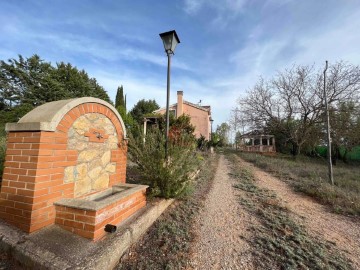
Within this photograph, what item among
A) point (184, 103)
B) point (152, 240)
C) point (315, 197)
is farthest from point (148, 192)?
point (184, 103)

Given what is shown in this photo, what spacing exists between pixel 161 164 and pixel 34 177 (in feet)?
6.96

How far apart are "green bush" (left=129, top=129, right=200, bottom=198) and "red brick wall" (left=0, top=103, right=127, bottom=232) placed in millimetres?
1650

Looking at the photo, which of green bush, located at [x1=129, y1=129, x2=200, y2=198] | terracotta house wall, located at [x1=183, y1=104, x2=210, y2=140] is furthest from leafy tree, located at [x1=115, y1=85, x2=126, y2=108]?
green bush, located at [x1=129, y1=129, x2=200, y2=198]

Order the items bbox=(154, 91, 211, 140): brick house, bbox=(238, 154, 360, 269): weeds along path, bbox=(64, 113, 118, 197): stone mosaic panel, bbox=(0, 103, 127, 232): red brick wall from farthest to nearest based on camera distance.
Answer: bbox=(154, 91, 211, 140): brick house → bbox=(238, 154, 360, 269): weeds along path → bbox=(64, 113, 118, 197): stone mosaic panel → bbox=(0, 103, 127, 232): red brick wall

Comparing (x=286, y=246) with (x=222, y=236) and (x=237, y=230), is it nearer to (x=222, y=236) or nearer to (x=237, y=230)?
(x=237, y=230)

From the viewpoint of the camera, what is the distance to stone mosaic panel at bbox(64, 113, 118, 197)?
271 centimetres

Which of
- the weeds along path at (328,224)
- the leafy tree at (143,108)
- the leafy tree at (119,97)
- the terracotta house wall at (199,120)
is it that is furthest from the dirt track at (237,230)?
the leafy tree at (143,108)

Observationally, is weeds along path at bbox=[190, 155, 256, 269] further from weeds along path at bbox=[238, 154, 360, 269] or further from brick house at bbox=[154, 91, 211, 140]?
brick house at bbox=[154, 91, 211, 140]

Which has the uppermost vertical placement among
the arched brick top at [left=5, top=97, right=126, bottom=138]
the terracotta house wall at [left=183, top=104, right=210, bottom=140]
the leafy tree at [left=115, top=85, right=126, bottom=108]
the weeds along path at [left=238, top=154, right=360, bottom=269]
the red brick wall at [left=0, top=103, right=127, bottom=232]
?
the leafy tree at [left=115, top=85, right=126, bottom=108]

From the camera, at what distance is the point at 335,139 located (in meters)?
15.7

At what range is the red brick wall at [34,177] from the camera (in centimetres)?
214

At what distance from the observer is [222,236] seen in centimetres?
298

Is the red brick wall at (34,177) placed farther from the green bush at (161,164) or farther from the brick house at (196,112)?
the brick house at (196,112)

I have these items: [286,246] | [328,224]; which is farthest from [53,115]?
[328,224]
